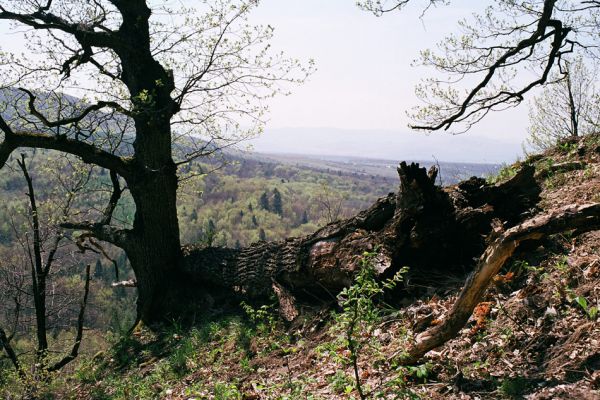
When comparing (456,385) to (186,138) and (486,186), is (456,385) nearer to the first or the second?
(486,186)

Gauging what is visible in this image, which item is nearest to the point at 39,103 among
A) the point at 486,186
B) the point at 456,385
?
the point at 486,186

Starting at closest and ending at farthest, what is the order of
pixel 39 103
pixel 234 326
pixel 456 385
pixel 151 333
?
pixel 456 385, pixel 234 326, pixel 151 333, pixel 39 103

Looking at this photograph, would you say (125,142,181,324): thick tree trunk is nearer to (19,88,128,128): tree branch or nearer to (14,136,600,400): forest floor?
(14,136,600,400): forest floor

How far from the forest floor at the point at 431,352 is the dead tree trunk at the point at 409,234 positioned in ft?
1.35

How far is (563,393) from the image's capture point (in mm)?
3512

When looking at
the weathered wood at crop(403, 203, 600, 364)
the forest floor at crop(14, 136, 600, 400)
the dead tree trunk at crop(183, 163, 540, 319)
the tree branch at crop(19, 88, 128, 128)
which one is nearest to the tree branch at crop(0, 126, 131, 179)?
the tree branch at crop(19, 88, 128, 128)

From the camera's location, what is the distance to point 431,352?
4824 millimetres

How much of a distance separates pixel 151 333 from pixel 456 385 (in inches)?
267

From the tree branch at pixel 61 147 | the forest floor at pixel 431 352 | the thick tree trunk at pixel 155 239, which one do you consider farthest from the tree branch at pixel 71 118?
the forest floor at pixel 431 352

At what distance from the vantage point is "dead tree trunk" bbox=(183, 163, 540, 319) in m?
6.30

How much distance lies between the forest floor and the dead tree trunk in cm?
41

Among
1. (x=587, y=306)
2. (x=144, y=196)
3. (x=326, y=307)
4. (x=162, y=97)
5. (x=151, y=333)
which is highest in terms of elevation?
(x=162, y=97)

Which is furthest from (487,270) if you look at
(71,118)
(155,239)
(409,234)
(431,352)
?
(71,118)

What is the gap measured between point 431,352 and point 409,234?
1.90 meters
